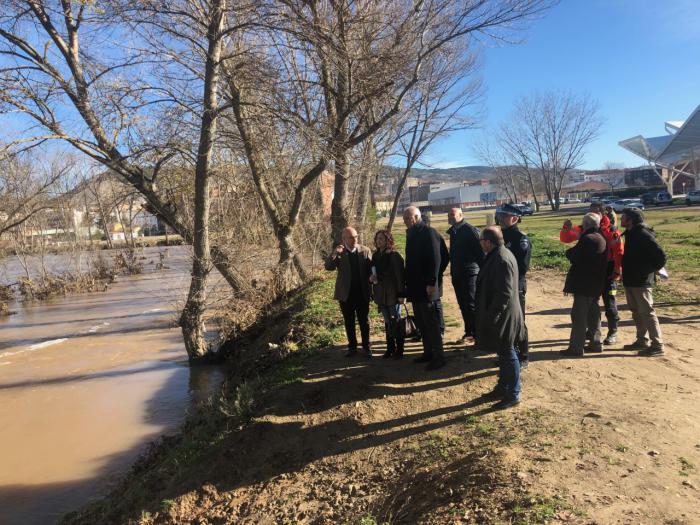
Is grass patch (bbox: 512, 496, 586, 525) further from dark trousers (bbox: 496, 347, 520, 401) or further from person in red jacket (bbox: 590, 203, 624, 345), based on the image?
person in red jacket (bbox: 590, 203, 624, 345)

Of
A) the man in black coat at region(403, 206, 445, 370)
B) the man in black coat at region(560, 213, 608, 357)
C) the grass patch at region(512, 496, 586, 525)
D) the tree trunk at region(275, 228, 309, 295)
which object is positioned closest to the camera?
the grass patch at region(512, 496, 586, 525)

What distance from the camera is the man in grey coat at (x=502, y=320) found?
185 inches

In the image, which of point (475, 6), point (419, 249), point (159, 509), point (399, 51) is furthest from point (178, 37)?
point (159, 509)

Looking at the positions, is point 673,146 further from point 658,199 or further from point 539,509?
point 539,509

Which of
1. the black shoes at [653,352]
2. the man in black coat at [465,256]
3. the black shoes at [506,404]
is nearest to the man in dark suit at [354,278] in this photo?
the man in black coat at [465,256]

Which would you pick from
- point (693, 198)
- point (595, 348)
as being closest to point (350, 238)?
point (595, 348)

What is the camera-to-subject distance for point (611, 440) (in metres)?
3.99

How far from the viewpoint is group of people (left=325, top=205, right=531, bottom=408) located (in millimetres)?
4746

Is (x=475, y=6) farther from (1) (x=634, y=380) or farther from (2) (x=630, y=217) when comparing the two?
(1) (x=634, y=380)

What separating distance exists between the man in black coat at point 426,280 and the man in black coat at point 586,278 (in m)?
1.74

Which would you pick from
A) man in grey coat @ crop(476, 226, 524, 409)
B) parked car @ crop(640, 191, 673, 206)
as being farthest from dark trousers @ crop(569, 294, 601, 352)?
parked car @ crop(640, 191, 673, 206)

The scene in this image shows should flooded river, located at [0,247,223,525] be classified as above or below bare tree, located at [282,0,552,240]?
below

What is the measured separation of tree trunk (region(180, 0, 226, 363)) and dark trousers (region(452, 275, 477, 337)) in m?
5.72

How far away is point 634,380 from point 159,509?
5029 millimetres
